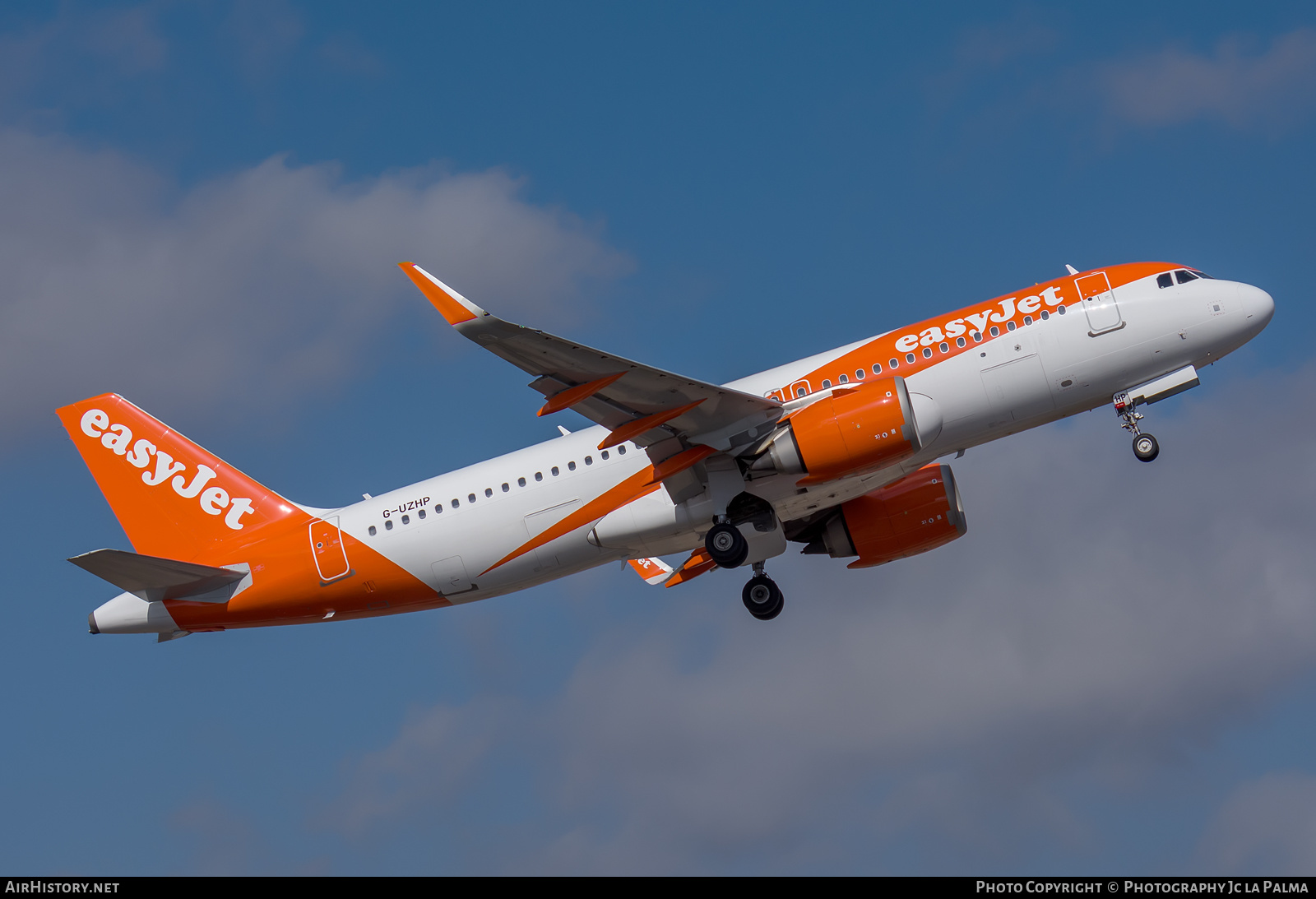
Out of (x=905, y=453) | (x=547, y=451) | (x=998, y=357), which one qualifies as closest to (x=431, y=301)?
(x=547, y=451)

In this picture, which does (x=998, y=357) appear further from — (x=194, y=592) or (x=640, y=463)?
(x=194, y=592)

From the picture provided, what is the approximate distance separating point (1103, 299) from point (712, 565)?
13.8m

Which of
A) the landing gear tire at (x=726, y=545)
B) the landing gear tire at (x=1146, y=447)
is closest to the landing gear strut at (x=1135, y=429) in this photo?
the landing gear tire at (x=1146, y=447)

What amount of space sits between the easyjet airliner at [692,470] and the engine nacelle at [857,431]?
4 cm

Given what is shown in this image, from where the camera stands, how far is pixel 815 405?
33188 mm

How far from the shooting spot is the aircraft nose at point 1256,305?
3447 cm

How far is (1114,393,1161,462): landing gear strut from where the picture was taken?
→ 113ft

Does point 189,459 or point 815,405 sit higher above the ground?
point 189,459

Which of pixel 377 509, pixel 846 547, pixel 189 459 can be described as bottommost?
pixel 846 547

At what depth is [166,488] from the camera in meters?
39.3

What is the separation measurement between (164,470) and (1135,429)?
89.1 ft

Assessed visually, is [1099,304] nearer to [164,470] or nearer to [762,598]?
[762,598]

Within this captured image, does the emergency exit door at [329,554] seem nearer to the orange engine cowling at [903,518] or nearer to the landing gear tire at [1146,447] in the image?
the orange engine cowling at [903,518]

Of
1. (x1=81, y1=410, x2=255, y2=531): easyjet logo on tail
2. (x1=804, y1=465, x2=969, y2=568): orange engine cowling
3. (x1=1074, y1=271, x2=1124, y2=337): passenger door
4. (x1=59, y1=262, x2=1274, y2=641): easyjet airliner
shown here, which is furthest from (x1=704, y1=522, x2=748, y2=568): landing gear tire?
(x1=81, y1=410, x2=255, y2=531): easyjet logo on tail
